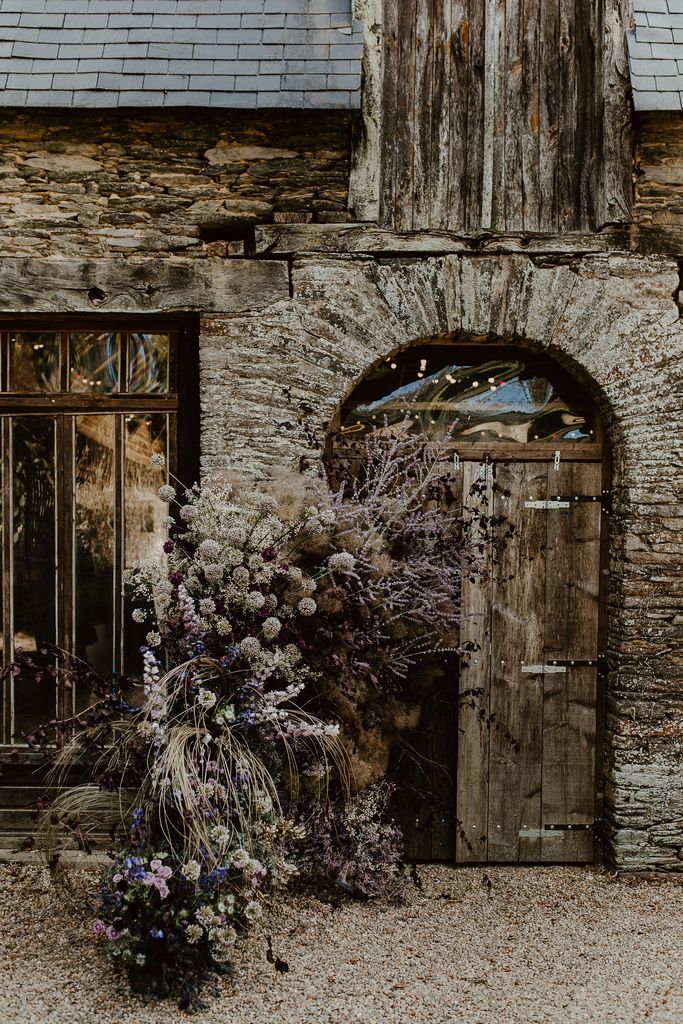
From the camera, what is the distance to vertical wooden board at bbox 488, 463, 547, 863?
423cm

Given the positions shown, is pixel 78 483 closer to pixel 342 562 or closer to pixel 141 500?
pixel 141 500

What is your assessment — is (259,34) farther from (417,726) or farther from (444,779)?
(444,779)

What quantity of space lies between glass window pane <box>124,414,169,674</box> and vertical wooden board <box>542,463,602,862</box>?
2178 millimetres

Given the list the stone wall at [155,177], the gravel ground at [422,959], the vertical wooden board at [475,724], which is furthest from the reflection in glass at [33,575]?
the vertical wooden board at [475,724]

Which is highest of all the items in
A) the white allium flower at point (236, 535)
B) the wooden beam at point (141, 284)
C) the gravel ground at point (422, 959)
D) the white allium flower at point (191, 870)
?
the wooden beam at point (141, 284)

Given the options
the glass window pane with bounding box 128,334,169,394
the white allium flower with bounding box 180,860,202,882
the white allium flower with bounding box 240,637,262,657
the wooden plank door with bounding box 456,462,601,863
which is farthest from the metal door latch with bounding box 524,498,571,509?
the white allium flower with bounding box 180,860,202,882

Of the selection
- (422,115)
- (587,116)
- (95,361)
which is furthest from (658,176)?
(95,361)

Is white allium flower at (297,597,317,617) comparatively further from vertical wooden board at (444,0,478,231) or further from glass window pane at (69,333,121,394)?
vertical wooden board at (444,0,478,231)

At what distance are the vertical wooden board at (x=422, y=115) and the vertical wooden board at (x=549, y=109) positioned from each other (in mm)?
598

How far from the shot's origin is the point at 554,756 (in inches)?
168

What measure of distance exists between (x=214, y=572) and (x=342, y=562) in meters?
0.55

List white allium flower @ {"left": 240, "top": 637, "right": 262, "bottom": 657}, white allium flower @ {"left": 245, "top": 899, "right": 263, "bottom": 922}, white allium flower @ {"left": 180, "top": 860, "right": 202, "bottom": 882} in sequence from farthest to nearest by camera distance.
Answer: white allium flower @ {"left": 240, "top": 637, "right": 262, "bottom": 657} → white allium flower @ {"left": 245, "top": 899, "right": 263, "bottom": 922} → white allium flower @ {"left": 180, "top": 860, "right": 202, "bottom": 882}

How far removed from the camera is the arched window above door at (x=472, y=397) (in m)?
4.26

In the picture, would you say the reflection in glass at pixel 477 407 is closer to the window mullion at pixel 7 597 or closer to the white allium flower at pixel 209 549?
the white allium flower at pixel 209 549
